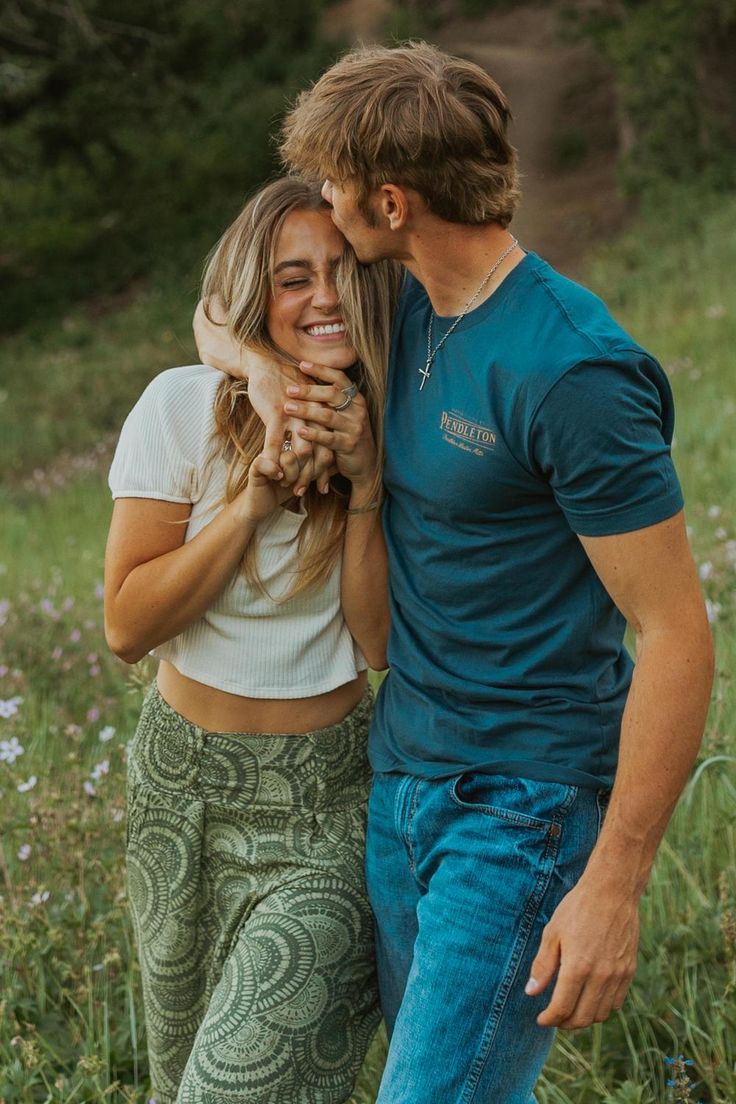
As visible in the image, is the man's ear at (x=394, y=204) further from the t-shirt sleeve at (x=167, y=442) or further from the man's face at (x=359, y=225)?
the t-shirt sleeve at (x=167, y=442)

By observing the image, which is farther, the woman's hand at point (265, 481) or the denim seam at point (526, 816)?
the woman's hand at point (265, 481)

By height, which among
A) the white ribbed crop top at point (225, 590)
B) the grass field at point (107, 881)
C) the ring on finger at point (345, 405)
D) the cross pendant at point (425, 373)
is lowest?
the grass field at point (107, 881)

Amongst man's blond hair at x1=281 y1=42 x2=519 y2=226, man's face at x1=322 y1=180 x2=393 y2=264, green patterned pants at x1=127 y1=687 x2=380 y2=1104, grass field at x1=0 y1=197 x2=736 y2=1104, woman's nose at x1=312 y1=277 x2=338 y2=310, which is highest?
→ man's blond hair at x1=281 y1=42 x2=519 y2=226

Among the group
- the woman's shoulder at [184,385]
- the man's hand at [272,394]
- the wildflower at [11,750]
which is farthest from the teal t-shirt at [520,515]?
the wildflower at [11,750]

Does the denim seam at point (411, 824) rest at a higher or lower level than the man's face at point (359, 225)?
lower

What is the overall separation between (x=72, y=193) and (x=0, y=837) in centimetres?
2238

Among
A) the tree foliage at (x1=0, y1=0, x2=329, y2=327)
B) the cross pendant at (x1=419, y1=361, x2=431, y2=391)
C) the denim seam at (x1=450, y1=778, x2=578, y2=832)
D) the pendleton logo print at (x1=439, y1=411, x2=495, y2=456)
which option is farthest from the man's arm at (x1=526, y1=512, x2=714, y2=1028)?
the tree foliage at (x1=0, y1=0, x2=329, y2=327)

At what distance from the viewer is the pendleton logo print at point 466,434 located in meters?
2.44

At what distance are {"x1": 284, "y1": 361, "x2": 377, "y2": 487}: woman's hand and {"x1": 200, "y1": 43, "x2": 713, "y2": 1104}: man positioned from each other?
0.05 ft

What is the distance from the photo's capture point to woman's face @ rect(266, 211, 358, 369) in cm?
284

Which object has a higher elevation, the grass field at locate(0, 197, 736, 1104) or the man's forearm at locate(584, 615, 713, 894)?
the man's forearm at locate(584, 615, 713, 894)

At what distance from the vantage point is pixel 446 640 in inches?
103

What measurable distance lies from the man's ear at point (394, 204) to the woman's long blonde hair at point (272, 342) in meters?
0.24

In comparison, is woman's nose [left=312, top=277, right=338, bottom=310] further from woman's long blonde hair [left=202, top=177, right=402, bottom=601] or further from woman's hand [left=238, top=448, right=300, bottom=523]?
woman's hand [left=238, top=448, right=300, bottom=523]
